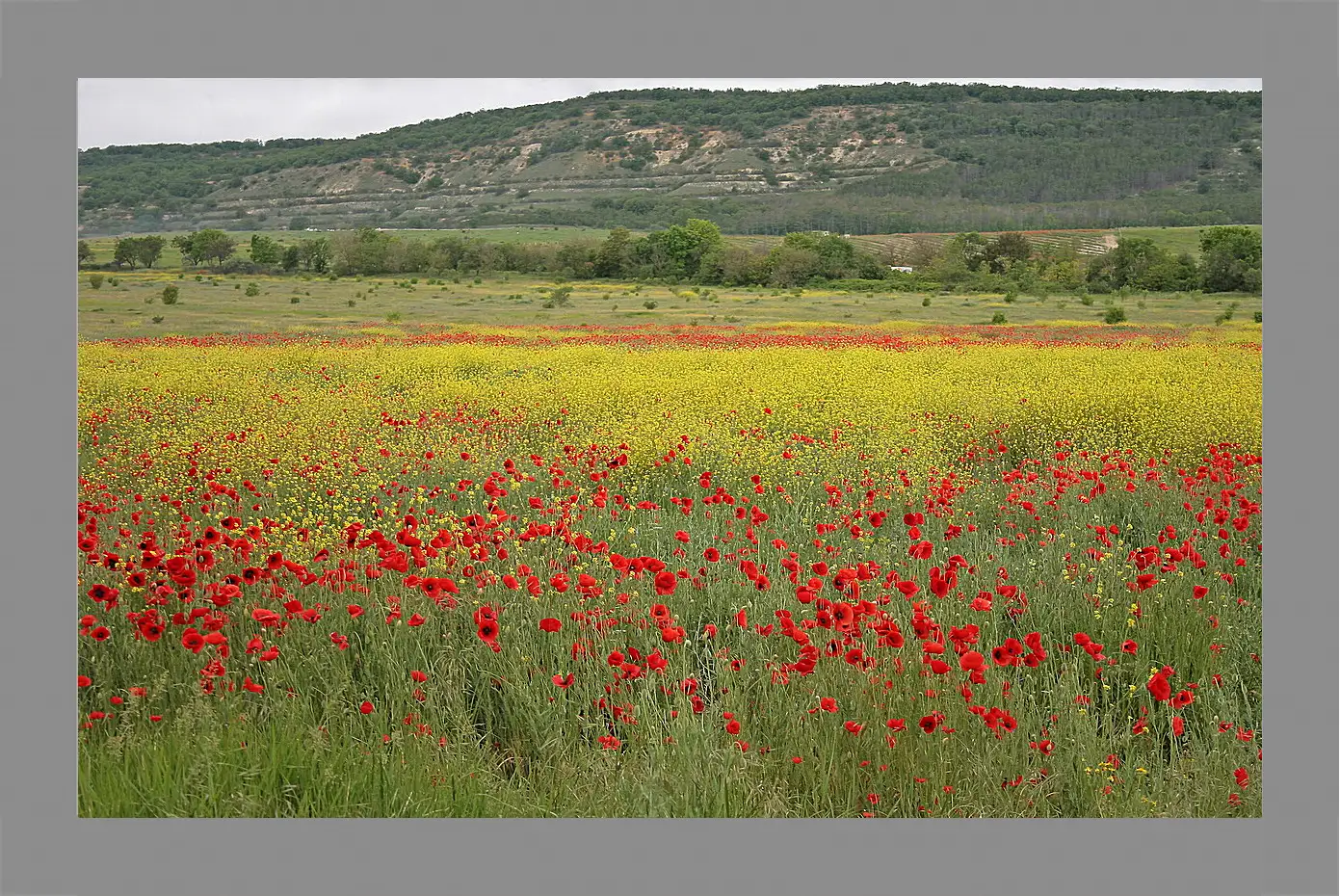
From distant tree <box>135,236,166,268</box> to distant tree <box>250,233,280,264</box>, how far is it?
1.21 feet

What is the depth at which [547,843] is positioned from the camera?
304cm

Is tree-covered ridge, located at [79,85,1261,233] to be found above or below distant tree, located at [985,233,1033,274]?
above

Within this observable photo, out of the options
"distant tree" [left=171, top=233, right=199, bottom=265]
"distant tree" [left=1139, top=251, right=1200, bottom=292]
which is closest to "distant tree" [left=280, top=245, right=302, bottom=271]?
"distant tree" [left=171, top=233, right=199, bottom=265]

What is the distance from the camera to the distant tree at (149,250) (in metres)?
3.97

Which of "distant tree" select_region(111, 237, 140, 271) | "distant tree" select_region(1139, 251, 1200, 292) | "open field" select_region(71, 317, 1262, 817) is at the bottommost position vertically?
"open field" select_region(71, 317, 1262, 817)

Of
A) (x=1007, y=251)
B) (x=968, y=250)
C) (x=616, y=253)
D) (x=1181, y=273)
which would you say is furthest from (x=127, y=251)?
(x=1181, y=273)

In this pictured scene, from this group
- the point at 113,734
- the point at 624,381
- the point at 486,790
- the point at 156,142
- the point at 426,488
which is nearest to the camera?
the point at 486,790

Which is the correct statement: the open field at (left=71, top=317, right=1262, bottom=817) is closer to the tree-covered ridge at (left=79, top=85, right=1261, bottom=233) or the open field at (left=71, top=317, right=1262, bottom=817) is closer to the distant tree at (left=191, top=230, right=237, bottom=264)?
the distant tree at (left=191, top=230, right=237, bottom=264)

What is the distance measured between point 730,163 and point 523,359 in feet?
4.18

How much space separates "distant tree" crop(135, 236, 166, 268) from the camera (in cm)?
397

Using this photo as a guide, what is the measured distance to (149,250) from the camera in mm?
3992
